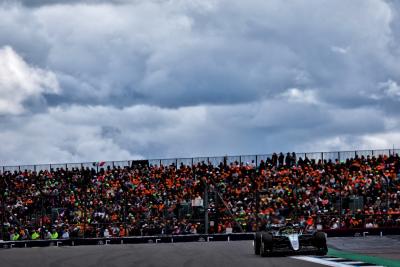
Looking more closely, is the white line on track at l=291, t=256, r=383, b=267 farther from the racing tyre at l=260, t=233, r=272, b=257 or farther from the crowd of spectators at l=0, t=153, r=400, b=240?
the crowd of spectators at l=0, t=153, r=400, b=240

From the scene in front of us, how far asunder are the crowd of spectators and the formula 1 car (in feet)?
44.3

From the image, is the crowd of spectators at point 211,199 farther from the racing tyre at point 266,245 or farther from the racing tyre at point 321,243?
the racing tyre at point 321,243

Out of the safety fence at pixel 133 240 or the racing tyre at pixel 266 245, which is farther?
the safety fence at pixel 133 240

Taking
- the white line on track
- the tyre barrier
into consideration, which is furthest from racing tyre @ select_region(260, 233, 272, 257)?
the tyre barrier

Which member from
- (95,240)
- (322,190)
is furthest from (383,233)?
(95,240)

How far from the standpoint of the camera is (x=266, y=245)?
21.5 m

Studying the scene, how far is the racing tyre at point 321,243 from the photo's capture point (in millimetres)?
20812

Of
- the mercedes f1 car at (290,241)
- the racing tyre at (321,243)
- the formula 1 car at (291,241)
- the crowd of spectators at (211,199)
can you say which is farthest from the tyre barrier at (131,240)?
the racing tyre at (321,243)

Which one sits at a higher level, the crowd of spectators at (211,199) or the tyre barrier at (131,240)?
the crowd of spectators at (211,199)

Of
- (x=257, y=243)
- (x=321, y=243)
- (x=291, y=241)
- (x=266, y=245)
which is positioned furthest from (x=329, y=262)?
(x=257, y=243)

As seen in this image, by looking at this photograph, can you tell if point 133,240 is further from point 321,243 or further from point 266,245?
point 321,243

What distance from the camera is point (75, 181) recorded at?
154ft

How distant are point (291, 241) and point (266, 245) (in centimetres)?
70

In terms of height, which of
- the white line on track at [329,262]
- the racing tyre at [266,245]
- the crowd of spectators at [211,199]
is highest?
the crowd of spectators at [211,199]
